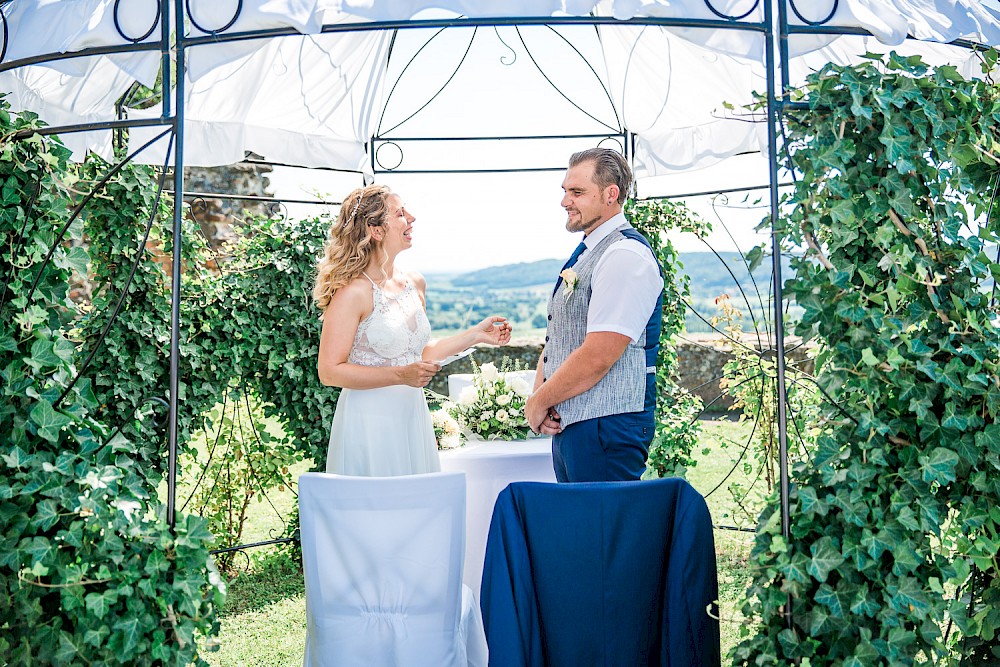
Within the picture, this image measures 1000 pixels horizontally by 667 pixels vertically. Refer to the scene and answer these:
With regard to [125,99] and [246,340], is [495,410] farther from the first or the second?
[125,99]

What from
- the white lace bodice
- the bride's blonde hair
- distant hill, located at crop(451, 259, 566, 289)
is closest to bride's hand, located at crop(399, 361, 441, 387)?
the white lace bodice

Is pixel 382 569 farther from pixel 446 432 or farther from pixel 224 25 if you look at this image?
pixel 224 25

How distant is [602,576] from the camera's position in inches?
83.4

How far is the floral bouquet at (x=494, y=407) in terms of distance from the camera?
3.74m

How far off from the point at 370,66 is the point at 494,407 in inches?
97.4

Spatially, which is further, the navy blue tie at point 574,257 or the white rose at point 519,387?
the white rose at point 519,387

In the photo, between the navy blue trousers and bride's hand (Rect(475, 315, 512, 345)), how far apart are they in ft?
1.96

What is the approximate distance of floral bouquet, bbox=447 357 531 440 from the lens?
374cm

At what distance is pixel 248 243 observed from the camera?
4.31 m

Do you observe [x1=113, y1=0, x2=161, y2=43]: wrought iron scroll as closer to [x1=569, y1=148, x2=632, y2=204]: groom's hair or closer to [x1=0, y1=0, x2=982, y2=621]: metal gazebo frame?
[x1=0, y1=0, x2=982, y2=621]: metal gazebo frame

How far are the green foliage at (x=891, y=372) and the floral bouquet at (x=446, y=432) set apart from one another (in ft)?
5.74

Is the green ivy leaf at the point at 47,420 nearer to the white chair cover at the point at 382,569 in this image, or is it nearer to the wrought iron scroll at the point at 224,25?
the white chair cover at the point at 382,569

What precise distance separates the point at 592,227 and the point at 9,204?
1.85 meters

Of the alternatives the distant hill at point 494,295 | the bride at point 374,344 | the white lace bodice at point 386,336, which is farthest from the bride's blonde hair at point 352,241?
the distant hill at point 494,295
